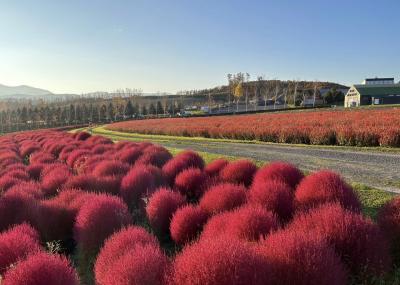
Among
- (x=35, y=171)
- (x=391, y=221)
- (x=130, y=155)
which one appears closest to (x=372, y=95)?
(x=130, y=155)

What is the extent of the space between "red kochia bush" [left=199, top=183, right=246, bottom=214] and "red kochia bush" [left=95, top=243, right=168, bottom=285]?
251 centimetres

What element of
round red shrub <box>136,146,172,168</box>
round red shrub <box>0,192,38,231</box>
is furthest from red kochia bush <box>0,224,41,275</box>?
round red shrub <box>136,146,172,168</box>

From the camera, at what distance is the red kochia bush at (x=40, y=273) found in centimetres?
433

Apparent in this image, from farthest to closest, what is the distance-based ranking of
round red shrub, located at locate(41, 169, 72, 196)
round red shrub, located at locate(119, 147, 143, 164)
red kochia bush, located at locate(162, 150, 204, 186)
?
1. round red shrub, located at locate(119, 147, 143, 164)
2. red kochia bush, located at locate(162, 150, 204, 186)
3. round red shrub, located at locate(41, 169, 72, 196)

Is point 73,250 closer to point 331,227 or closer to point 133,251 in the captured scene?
point 133,251

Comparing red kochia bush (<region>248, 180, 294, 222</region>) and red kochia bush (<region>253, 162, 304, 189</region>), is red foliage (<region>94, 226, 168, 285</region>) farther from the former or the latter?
red kochia bush (<region>253, 162, 304, 189</region>)

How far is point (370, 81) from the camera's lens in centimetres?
10788

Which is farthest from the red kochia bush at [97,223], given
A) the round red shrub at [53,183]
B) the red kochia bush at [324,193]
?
the round red shrub at [53,183]

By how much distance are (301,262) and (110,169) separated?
8.65 metres

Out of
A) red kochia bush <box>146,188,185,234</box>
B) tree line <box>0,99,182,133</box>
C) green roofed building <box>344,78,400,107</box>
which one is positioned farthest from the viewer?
tree line <box>0,99,182,133</box>

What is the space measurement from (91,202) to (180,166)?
13.7 feet

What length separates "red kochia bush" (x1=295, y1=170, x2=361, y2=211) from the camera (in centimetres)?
628

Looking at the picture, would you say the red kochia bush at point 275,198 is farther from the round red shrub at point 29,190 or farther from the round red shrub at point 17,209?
the round red shrub at point 29,190

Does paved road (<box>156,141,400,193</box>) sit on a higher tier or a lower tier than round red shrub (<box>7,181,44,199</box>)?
higher
